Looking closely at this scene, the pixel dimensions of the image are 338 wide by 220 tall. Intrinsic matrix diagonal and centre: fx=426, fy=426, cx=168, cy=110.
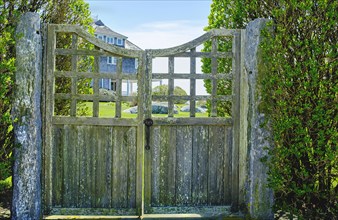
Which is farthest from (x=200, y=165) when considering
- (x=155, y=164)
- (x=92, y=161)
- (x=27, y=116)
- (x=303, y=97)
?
(x=27, y=116)

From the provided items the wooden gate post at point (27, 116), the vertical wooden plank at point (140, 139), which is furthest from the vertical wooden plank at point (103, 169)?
the wooden gate post at point (27, 116)

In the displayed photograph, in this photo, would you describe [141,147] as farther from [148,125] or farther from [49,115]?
[49,115]

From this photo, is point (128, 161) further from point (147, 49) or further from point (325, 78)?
point (325, 78)

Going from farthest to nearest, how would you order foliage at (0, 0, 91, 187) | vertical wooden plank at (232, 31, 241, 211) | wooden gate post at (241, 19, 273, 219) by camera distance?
vertical wooden plank at (232, 31, 241, 211)
wooden gate post at (241, 19, 273, 219)
foliage at (0, 0, 91, 187)

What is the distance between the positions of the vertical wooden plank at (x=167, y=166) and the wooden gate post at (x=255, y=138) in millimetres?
996

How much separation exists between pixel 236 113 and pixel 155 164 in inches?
50.5

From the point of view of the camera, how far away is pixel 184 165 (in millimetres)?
5750

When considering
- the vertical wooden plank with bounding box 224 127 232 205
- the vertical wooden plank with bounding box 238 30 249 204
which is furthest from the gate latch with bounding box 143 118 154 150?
Answer: the vertical wooden plank with bounding box 238 30 249 204

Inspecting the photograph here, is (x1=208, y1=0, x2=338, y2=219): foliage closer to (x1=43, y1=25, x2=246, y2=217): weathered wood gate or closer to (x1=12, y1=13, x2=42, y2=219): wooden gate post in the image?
(x1=43, y1=25, x2=246, y2=217): weathered wood gate

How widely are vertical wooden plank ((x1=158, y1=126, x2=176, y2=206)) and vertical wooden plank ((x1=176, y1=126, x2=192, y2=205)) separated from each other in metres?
0.07

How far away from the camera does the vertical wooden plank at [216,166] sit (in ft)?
18.9

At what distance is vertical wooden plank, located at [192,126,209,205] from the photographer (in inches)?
225

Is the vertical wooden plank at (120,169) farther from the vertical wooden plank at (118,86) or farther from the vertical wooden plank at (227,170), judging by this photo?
the vertical wooden plank at (227,170)

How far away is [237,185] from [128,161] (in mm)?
1510
